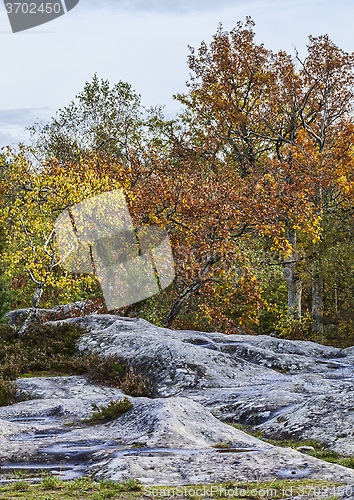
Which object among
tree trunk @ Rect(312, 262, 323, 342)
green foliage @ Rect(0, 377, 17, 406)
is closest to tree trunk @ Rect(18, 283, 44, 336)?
green foliage @ Rect(0, 377, 17, 406)

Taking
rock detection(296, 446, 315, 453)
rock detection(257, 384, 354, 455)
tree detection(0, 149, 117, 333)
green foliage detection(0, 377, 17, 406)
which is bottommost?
rock detection(257, 384, 354, 455)

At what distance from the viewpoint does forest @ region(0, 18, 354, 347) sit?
52.7ft

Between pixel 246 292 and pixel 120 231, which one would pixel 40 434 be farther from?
→ pixel 120 231

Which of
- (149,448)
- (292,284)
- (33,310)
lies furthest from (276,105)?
(149,448)

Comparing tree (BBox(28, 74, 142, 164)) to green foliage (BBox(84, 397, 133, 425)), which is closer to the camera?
green foliage (BBox(84, 397, 133, 425))

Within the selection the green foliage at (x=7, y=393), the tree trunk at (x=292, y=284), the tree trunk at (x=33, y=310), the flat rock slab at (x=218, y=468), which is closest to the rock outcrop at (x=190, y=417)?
the flat rock slab at (x=218, y=468)

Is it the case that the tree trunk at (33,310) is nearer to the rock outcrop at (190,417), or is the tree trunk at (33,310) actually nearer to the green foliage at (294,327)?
the rock outcrop at (190,417)

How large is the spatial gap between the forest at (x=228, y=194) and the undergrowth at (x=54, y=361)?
1249 mm

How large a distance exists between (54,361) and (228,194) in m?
8.04

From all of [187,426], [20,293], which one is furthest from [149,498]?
[20,293]

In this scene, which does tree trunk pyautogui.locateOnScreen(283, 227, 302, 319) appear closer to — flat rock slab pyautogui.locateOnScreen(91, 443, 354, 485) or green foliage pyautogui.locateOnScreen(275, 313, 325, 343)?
green foliage pyautogui.locateOnScreen(275, 313, 325, 343)

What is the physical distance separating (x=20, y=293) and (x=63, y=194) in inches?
466

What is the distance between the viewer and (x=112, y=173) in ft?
70.4

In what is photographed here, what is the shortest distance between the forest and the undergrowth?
125 cm
